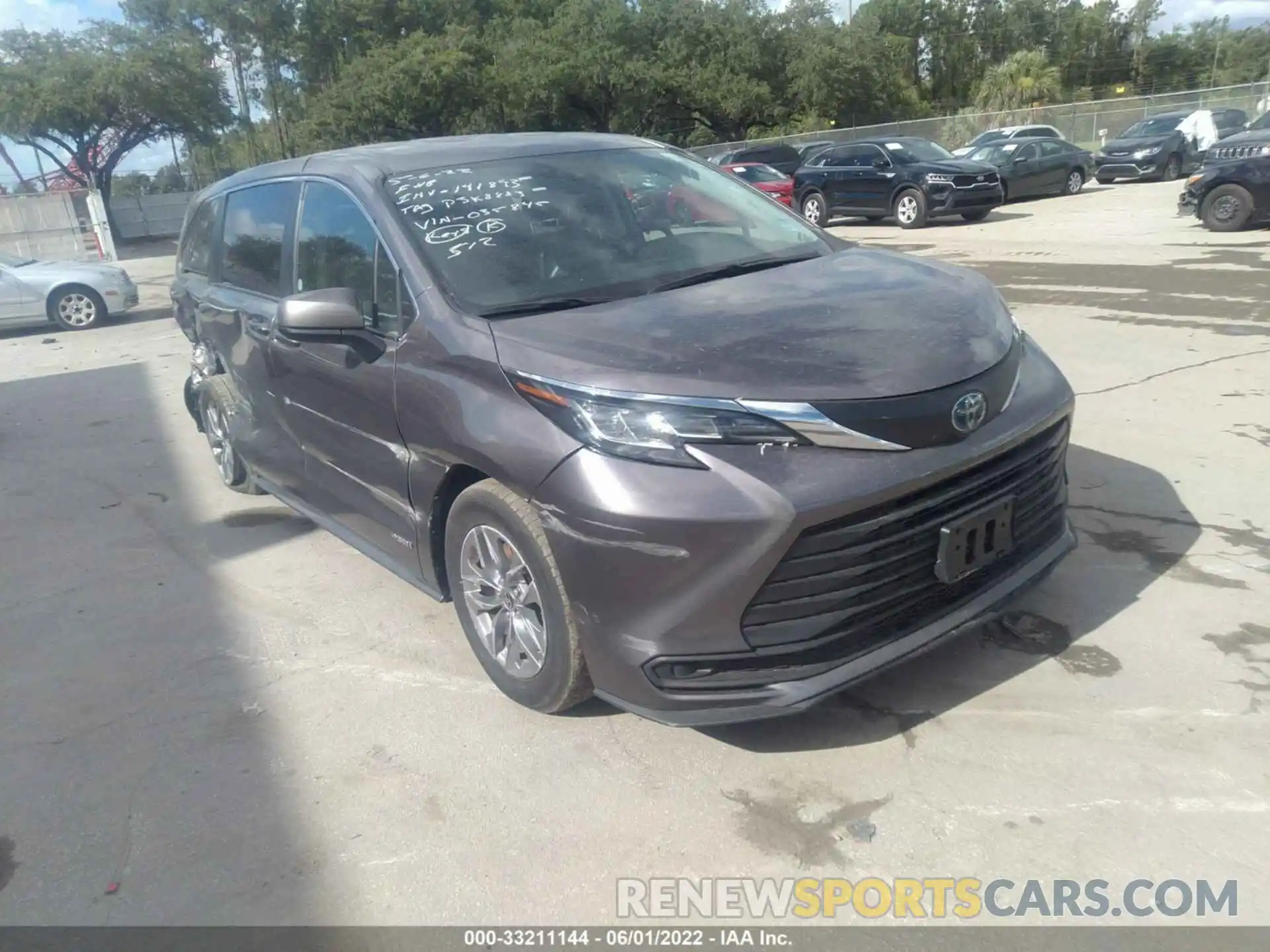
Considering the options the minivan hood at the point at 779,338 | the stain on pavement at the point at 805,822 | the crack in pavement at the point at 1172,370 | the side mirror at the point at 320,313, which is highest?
the side mirror at the point at 320,313

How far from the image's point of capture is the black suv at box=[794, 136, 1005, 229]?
18094 mm

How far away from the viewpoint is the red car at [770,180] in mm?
20312

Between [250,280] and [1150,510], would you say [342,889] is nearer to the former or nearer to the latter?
[250,280]

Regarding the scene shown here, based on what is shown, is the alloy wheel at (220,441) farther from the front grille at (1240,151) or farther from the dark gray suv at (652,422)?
the front grille at (1240,151)

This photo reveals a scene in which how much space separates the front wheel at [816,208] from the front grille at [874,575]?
58.9ft

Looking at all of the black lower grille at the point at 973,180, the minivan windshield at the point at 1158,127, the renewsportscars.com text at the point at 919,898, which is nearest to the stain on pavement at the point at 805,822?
the renewsportscars.com text at the point at 919,898

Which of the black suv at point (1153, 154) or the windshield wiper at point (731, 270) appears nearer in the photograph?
the windshield wiper at point (731, 270)

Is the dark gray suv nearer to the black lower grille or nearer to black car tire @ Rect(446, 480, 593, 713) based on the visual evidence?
black car tire @ Rect(446, 480, 593, 713)

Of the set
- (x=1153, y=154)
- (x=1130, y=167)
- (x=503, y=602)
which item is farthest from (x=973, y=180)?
(x=503, y=602)

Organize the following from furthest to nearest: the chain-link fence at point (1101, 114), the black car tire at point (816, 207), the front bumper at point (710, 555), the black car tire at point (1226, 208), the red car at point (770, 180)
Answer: the chain-link fence at point (1101, 114) < the red car at point (770, 180) < the black car tire at point (816, 207) < the black car tire at point (1226, 208) < the front bumper at point (710, 555)

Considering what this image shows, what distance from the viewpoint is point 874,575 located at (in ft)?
9.22

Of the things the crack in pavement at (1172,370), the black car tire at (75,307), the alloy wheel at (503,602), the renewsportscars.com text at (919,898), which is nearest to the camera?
the renewsportscars.com text at (919,898)

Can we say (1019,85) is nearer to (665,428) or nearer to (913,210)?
(913,210)

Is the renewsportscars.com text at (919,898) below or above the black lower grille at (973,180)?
below
